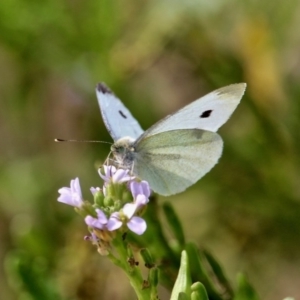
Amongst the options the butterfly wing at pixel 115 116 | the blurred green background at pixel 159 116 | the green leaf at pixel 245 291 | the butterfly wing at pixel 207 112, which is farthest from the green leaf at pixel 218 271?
the blurred green background at pixel 159 116

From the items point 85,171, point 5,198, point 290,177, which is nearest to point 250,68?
point 290,177

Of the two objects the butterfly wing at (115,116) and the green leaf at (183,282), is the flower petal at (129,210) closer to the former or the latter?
the green leaf at (183,282)

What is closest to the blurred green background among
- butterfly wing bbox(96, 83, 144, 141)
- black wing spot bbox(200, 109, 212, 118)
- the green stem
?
butterfly wing bbox(96, 83, 144, 141)

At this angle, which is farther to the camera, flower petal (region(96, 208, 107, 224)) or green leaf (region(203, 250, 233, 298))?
green leaf (region(203, 250, 233, 298))

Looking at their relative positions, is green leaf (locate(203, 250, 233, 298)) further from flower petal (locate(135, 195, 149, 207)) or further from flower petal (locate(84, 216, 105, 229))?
flower petal (locate(84, 216, 105, 229))

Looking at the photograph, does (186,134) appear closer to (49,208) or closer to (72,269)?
(72,269)

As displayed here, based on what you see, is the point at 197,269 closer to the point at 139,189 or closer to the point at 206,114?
the point at 139,189
